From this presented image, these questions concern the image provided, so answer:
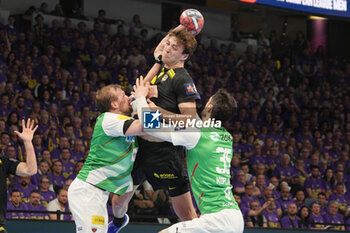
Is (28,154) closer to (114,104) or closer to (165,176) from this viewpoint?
(114,104)

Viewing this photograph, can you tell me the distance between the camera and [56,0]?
1677 cm

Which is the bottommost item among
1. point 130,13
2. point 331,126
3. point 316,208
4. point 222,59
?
point 316,208

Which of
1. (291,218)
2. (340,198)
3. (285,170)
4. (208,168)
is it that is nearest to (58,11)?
(285,170)

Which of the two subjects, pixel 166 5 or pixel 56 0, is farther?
pixel 166 5

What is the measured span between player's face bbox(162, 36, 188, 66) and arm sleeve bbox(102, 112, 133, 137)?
81 cm

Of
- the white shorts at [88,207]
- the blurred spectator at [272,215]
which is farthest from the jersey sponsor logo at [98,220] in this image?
the blurred spectator at [272,215]

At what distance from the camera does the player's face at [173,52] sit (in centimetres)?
636

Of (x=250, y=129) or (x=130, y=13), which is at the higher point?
(x=130, y=13)

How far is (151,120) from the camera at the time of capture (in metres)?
5.85

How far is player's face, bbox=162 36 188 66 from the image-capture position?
6363mm

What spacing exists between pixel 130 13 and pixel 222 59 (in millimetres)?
3300

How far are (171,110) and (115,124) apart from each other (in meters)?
0.64

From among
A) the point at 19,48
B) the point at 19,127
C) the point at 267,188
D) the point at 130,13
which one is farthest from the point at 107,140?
the point at 130,13

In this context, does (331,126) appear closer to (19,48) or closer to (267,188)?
(267,188)
